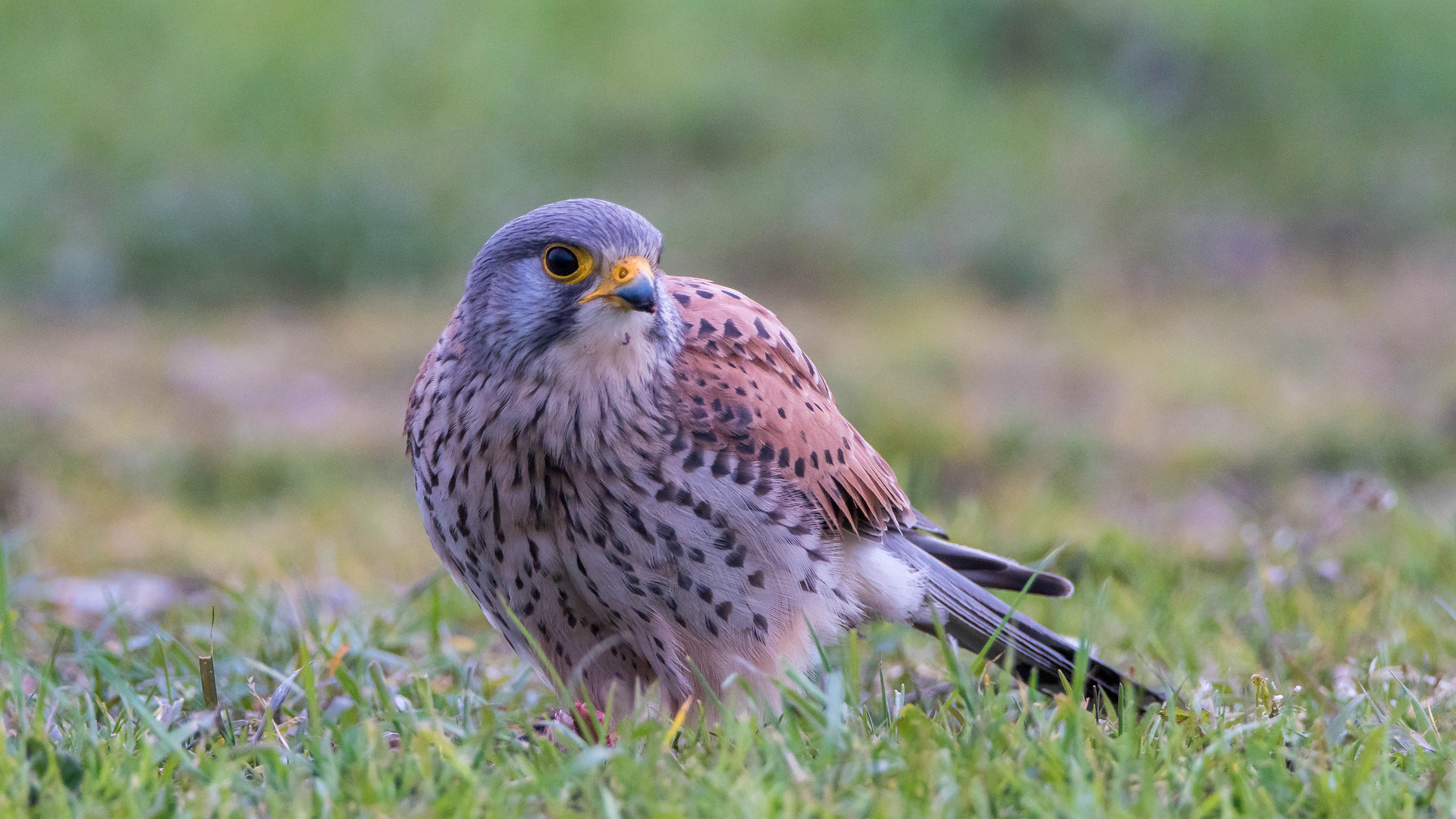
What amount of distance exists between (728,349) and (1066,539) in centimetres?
192

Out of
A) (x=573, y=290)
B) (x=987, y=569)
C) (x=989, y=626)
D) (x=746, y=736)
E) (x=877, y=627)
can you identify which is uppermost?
(x=573, y=290)

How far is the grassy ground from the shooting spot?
2363 mm

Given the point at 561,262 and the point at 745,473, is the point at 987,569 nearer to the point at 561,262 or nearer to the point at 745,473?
the point at 745,473

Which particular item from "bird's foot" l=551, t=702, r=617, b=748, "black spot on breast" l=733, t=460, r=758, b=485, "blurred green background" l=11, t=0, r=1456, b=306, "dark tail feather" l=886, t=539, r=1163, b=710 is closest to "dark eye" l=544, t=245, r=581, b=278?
"black spot on breast" l=733, t=460, r=758, b=485

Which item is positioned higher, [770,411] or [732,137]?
[732,137]

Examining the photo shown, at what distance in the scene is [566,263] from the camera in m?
2.96

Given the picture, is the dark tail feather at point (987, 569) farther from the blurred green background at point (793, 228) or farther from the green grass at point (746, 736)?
the blurred green background at point (793, 228)

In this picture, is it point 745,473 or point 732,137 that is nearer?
point 745,473

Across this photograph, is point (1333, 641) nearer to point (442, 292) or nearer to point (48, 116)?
point (442, 292)

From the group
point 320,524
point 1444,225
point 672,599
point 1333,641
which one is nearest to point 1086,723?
point 672,599

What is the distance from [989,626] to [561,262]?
1311 millimetres

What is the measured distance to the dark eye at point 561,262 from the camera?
296cm

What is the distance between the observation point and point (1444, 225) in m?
10.2

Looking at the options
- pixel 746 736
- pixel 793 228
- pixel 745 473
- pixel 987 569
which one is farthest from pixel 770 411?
pixel 793 228
